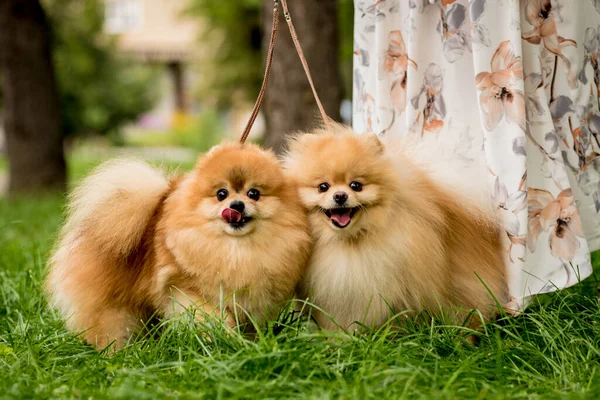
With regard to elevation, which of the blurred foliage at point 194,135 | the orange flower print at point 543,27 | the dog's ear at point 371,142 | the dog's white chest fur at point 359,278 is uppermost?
the orange flower print at point 543,27

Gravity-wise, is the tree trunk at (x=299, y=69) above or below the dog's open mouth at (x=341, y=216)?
above

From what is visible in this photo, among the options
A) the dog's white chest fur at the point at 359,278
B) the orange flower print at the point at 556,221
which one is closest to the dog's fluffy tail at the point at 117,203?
the dog's white chest fur at the point at 359,278

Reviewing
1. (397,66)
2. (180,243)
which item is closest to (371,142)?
(397,66)

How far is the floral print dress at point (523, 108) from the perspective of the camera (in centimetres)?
262

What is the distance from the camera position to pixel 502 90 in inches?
104

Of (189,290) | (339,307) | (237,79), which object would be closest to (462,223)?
(339,307)

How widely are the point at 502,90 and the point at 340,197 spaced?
0.90 metres

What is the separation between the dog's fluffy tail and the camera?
2.46 m

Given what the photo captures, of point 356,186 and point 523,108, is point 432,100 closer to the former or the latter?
point 523,108

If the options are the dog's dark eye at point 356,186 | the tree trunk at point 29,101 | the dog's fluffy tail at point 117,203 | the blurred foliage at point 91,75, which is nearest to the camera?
the dog's dark eye at point 356,186

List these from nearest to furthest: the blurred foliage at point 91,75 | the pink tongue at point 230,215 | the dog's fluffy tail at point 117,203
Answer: the pink tongue at point 230,215 → the dog's fluffy tail at point 117,203 → the blurred foliage at point 91,75

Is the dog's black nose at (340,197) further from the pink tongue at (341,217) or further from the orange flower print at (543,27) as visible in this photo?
the orange flower print at (543,27)

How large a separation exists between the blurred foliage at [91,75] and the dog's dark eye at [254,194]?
1045 centimetres

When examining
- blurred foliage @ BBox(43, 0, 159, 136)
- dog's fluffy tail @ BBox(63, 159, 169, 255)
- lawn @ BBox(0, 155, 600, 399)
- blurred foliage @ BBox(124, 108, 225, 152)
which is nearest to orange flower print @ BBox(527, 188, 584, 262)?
lawn @ BBox(0, 155, 600, 399)
